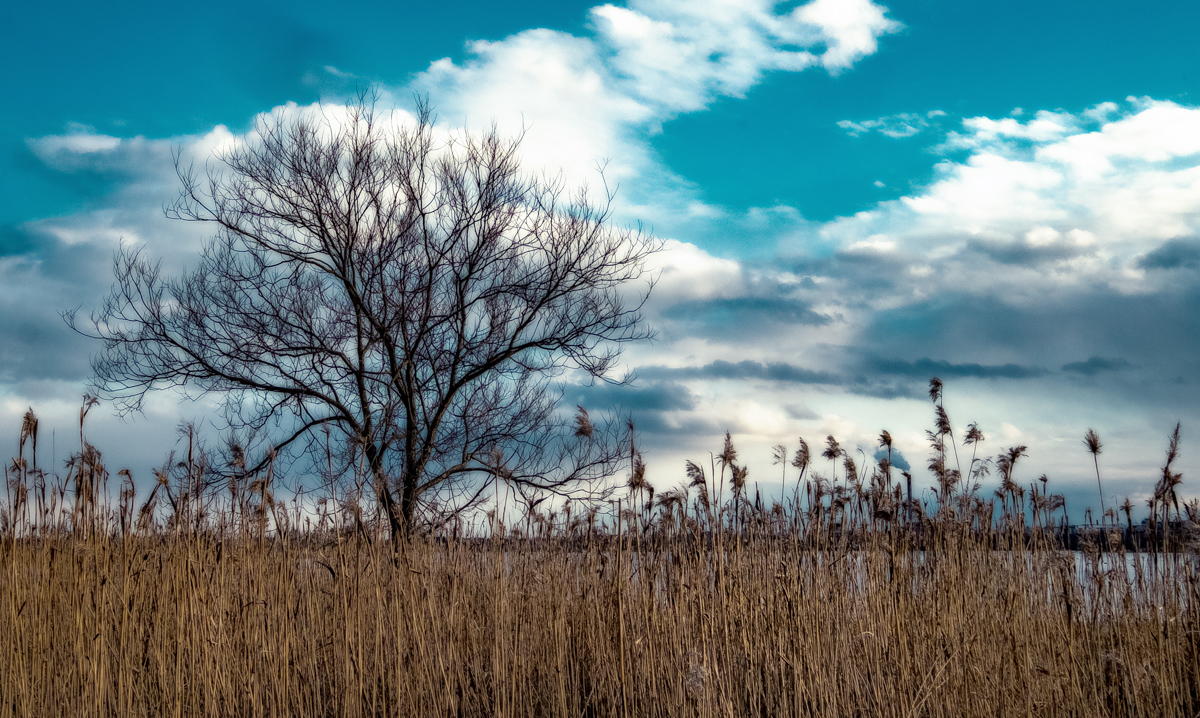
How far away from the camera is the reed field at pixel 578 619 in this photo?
3.52m

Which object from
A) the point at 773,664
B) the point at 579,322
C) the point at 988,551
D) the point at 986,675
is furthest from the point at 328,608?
the point at 579,322

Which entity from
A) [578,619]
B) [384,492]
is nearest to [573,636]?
[578,619]

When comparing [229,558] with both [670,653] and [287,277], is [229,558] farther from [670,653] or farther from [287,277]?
[287,277]

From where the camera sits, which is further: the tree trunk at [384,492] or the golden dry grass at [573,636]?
the golden dry grass at [573,636]

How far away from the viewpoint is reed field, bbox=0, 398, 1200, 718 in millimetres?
3518

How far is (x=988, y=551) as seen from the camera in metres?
5.77

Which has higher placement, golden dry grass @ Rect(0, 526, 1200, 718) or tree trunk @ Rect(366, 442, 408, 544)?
tree trunk @ Rect(366, 442, 408, 544)

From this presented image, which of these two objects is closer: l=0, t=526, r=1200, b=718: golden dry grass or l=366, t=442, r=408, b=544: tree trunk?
l=366, t=442, r=408, b=544: tree trunk

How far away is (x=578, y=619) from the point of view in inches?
172

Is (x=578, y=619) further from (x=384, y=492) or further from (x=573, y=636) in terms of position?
(x=384, y=492)

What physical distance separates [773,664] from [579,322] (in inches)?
325

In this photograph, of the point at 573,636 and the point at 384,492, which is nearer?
the point at 573,636

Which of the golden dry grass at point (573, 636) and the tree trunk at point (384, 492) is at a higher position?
the tree trunk at point (384, 492)

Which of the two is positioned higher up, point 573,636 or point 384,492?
point 384,492
